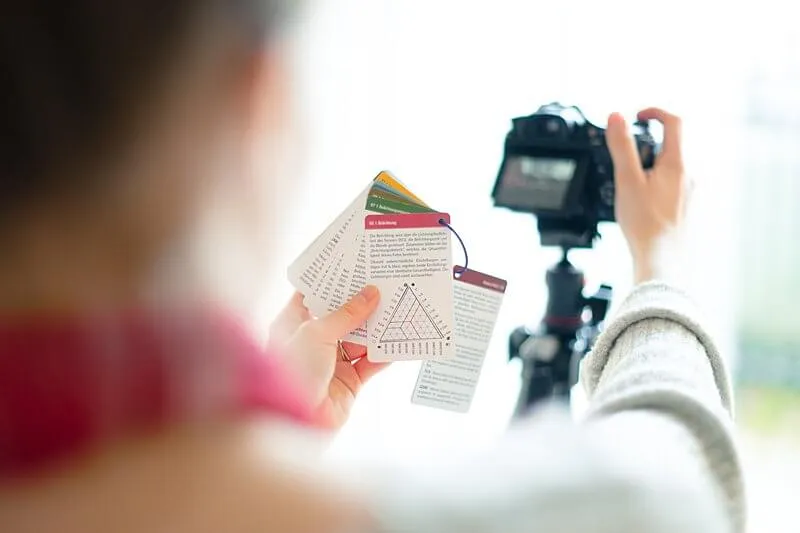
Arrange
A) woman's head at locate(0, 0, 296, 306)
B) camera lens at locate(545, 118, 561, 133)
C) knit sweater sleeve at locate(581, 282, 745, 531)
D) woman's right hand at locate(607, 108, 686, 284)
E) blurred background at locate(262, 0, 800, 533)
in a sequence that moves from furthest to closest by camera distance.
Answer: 1. blurred background at locate(262, 0, 800, 533)
2. camera lens at locate(545, 118, 561, 133)
3. woman's right hand at locate(607, 108, 686, 284)
4. knit sweater sleeve at locate(581, 282, 745, 531)
5. woman's head at locate(0, 0, 296, 306)

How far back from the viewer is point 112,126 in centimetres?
37

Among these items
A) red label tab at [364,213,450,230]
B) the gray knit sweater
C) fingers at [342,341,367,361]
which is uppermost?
red label tab at [364,213,450,230]

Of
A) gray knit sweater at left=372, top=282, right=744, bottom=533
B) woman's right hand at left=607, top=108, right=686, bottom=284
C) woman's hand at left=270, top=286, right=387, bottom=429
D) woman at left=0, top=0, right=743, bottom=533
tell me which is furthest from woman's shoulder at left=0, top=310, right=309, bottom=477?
woman's right hand at left=607, top=108, right=686, bottom=284

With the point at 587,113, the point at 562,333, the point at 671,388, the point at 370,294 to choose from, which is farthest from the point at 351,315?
the point at 587,113

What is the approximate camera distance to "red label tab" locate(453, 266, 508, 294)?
84cm

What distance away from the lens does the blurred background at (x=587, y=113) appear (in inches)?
47.5

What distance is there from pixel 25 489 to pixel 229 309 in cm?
11

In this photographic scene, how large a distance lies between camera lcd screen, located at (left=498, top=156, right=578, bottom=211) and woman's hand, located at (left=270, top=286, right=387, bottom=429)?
311 millimetres

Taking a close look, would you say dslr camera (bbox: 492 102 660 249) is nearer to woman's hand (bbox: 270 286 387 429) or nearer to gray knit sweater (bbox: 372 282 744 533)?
woman's hand (bbox: 270 286 387 429)

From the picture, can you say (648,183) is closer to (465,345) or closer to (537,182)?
(537,182)

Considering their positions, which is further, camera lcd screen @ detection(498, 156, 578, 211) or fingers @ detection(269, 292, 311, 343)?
camera lcd screen @ detection(498, 156, 578, 211)

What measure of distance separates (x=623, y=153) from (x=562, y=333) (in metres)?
0.26

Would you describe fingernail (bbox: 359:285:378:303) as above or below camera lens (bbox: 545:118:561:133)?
below

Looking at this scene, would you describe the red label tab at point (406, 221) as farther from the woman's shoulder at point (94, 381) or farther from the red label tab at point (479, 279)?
the woman's shoulder at point (94, 381)
